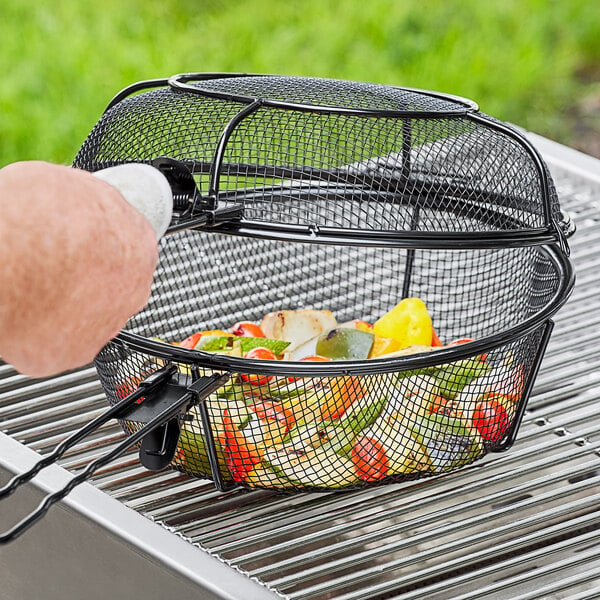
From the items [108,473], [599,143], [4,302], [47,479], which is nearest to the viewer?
[4,302]

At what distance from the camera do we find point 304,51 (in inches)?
128

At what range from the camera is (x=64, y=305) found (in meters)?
0.46

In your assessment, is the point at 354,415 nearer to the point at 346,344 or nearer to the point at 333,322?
the point at 346,344

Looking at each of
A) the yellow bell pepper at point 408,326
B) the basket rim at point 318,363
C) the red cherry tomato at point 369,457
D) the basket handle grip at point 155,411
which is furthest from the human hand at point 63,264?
the yellow bell pepper at point 408,326

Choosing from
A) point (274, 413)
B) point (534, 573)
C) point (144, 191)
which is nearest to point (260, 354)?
point (274, 413)

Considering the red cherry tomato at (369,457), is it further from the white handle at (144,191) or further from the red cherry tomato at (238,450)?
the white handle at (144,191)

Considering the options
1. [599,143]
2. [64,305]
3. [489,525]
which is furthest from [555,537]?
[599,143]

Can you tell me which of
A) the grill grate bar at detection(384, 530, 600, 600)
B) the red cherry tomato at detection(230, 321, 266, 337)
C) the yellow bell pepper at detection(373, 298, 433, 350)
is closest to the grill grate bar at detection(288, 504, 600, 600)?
the grill grate bar at detection(384, 530, 600, 600)

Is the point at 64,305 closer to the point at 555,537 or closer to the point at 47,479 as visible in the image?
the point at 47,479

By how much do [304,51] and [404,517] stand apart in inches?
100

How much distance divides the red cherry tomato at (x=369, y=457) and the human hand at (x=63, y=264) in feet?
1.35

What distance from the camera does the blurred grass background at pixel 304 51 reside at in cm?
284

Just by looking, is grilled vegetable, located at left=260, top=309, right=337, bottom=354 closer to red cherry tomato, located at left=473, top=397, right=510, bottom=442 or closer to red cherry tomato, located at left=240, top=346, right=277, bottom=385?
red cherry tomato, located at left=240, top=346, right=277, bottom=385

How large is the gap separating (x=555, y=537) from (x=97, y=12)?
2832mm
